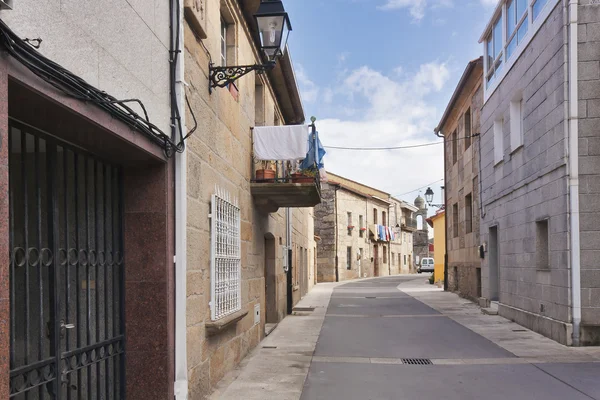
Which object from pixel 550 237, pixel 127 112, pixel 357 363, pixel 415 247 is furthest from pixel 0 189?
pixel 415 247

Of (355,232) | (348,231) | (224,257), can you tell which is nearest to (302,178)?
(224,257)

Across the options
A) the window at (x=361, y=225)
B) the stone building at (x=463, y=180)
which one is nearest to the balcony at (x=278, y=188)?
the stone building at (x=463, y=180)

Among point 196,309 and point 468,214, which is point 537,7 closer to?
point 196,309

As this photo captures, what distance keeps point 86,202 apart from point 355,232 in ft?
113

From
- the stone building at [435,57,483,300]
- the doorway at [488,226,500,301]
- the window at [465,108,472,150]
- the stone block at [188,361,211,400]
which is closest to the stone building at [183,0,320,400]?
the stone block at [188,361,211,400]

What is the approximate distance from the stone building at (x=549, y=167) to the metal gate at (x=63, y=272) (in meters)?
7.16

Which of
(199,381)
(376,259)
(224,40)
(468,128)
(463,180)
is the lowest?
(376,259)

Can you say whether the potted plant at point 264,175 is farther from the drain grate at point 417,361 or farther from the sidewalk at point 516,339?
the sidewalk at point 516,339

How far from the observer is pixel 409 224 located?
5925cm

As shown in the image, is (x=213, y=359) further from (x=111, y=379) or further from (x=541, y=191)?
(x=541, y=191)

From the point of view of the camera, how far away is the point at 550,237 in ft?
31.9

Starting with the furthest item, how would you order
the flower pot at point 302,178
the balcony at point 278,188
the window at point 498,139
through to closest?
the window at point 498,139, the flower pot at point 302,178, the balcony at point 278,188

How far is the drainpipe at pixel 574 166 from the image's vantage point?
884 cm

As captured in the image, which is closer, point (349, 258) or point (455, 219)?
point (455, 219)
